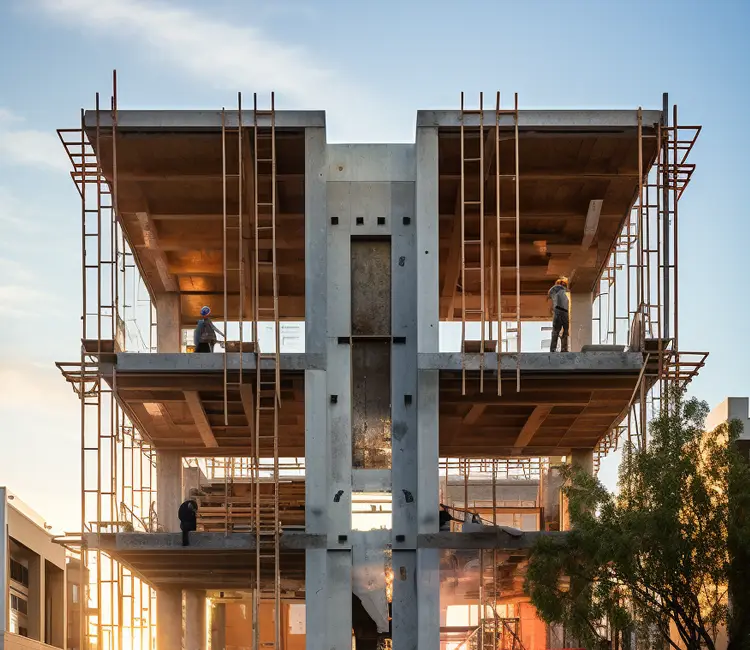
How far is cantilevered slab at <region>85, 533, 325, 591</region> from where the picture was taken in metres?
32.6

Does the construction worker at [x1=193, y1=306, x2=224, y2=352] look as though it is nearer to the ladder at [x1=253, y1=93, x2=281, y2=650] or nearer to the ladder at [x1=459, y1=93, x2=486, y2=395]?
the ladder at [x1=253, y1=93, x2=281, y2=650]

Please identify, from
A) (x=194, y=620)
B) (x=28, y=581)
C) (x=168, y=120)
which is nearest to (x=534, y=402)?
(x=168, y=120)

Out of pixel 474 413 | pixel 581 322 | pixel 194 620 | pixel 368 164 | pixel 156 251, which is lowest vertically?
pixel 194 620

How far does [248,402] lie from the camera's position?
1369 inches

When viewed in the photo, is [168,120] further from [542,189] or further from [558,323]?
[558,323]

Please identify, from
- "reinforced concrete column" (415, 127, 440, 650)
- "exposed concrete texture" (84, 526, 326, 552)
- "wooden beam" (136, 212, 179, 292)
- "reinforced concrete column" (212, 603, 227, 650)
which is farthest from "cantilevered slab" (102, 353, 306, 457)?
"reinforced concrete column" (212, 603, 227, 650)

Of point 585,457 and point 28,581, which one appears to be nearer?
point 585,457

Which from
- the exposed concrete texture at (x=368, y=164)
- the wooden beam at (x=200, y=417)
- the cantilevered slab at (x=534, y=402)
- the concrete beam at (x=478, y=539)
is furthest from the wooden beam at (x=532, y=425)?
the wooden beam at (x=200, y=417)

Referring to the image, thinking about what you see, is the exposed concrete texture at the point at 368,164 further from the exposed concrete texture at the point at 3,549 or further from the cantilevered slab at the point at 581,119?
the exposed concrete texture at the point at 3,549

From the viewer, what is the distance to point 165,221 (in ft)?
120

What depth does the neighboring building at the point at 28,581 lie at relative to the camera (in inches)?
1817

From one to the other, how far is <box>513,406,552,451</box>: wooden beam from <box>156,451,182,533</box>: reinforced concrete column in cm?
952

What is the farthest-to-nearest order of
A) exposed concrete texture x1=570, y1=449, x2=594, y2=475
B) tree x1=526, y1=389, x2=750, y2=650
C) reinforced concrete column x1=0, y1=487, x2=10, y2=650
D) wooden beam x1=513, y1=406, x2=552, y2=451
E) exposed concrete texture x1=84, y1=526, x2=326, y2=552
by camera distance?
reinforced concrete column x1=0, y1=487, x2=10, y2=650 < exposed concrete texture x1=570, y1=449, x2=594, y2=475 < wooden beam x1=513, y1=406, x2=552, y2=451 < exposed concrete texture x1=84, y1=526, x2=326, y2=552 < tree x1=526, y1=389, x2=750, y2=650

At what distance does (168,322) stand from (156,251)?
339 centimetres
